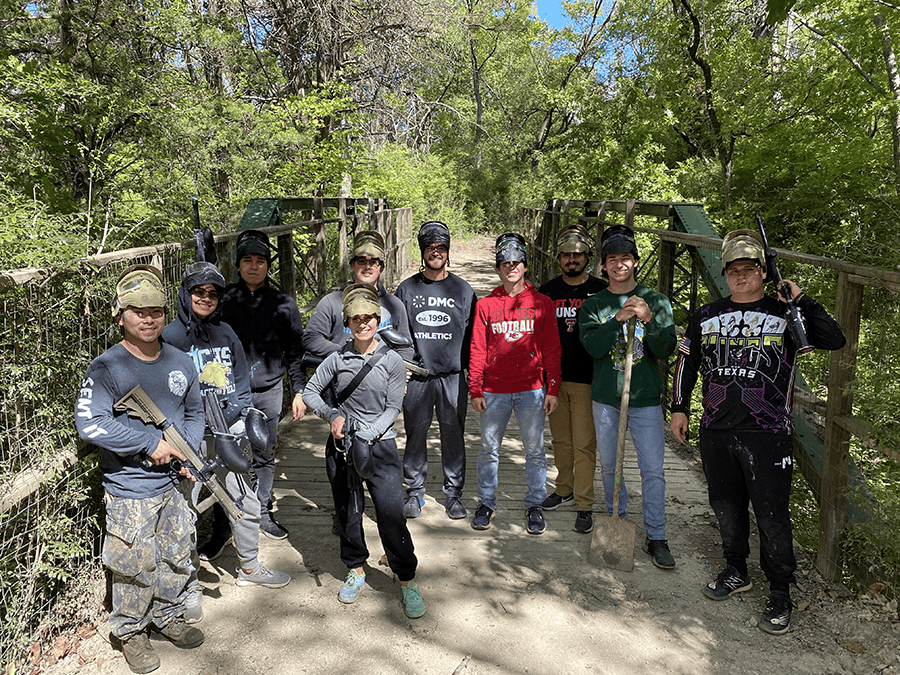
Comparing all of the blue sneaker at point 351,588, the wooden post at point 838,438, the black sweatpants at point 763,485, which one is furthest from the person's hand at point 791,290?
the blue sneaker at point 351,588

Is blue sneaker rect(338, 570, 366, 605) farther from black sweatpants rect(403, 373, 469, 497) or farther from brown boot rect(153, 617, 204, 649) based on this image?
black sweatpants rect(403, 373, 469, 497)

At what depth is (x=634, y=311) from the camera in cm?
373

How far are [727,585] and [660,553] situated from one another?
0.43 m

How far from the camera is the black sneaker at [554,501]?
4.67 metres

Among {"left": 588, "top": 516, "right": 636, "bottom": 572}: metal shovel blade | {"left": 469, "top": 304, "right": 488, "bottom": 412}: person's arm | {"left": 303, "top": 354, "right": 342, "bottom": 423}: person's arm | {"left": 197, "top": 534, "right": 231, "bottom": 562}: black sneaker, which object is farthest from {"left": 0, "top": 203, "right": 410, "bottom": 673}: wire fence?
{"left": 588, "top": 516, "right": 636, "bottom": 572}: metal shovel blade

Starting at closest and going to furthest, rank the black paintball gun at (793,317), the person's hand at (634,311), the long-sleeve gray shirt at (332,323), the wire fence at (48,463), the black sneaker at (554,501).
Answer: the wire fence at (48,463), the black paintball gun at (793,317), the person's hand at (634,311), the long-sleeve gray shirt at (332,323), the black sneaker at (554,501)

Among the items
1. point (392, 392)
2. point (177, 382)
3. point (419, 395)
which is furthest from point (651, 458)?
point (177, 382)

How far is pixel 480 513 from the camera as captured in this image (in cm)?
443

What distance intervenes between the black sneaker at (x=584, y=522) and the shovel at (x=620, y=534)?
341 mm

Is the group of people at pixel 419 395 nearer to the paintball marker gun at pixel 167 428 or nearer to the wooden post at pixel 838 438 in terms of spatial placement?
the paintball marker gun at pixel 167 428

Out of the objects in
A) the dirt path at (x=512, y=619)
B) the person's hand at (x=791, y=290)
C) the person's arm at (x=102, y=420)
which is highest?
the person's hand at (x=791, y=290)

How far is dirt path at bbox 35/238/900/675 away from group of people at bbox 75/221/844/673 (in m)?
0.12

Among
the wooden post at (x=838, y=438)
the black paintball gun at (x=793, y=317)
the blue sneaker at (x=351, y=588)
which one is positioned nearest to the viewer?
the black paintball gun at (x=793, y=317)

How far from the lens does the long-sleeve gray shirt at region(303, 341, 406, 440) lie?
339 cm
